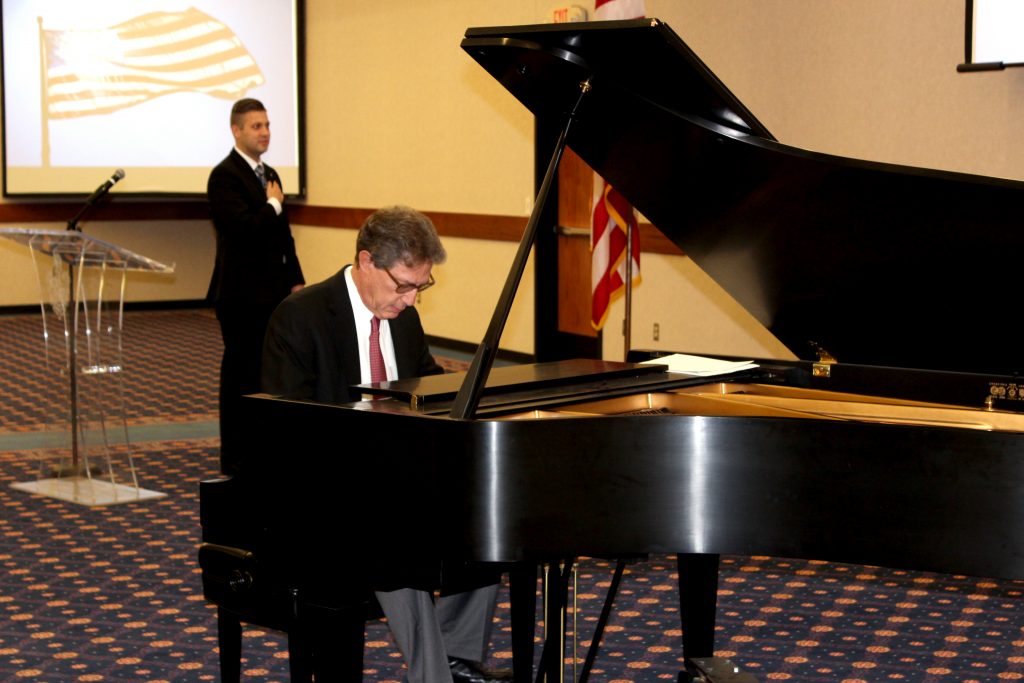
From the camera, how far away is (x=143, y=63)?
38.1 feet

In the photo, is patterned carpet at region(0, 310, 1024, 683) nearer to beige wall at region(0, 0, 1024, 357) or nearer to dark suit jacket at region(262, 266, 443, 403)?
dark suit jacket at region(262, 266, 443, 403)

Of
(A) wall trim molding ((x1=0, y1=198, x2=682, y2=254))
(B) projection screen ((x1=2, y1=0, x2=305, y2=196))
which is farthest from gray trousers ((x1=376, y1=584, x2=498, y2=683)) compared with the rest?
(B) projection screen ((x1=2, y1=0, x2=305, y2=196))

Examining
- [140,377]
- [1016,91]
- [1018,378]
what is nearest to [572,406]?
[1018,378]

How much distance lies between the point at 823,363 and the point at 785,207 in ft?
1.76

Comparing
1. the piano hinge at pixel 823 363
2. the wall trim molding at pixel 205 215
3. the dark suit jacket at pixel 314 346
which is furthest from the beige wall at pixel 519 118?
the dark suit jacket at pixel 314 346

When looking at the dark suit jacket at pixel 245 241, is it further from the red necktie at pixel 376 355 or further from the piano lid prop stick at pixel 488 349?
the piano lid prop stick at pixel 488 349

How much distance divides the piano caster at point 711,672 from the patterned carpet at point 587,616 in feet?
0.76

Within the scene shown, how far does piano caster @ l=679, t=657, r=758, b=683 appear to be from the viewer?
3.22 metres

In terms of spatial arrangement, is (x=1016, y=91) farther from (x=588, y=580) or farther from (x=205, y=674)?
(x=205, y=674)

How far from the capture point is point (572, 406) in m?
2.88

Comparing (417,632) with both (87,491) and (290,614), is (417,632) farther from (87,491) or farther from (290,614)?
(87,491)

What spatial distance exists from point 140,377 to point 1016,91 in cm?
543

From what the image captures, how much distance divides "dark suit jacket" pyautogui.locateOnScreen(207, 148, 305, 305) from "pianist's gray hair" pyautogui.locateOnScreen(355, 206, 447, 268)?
2507 millimetres

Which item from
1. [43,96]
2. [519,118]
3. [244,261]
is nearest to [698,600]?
[244,261]
